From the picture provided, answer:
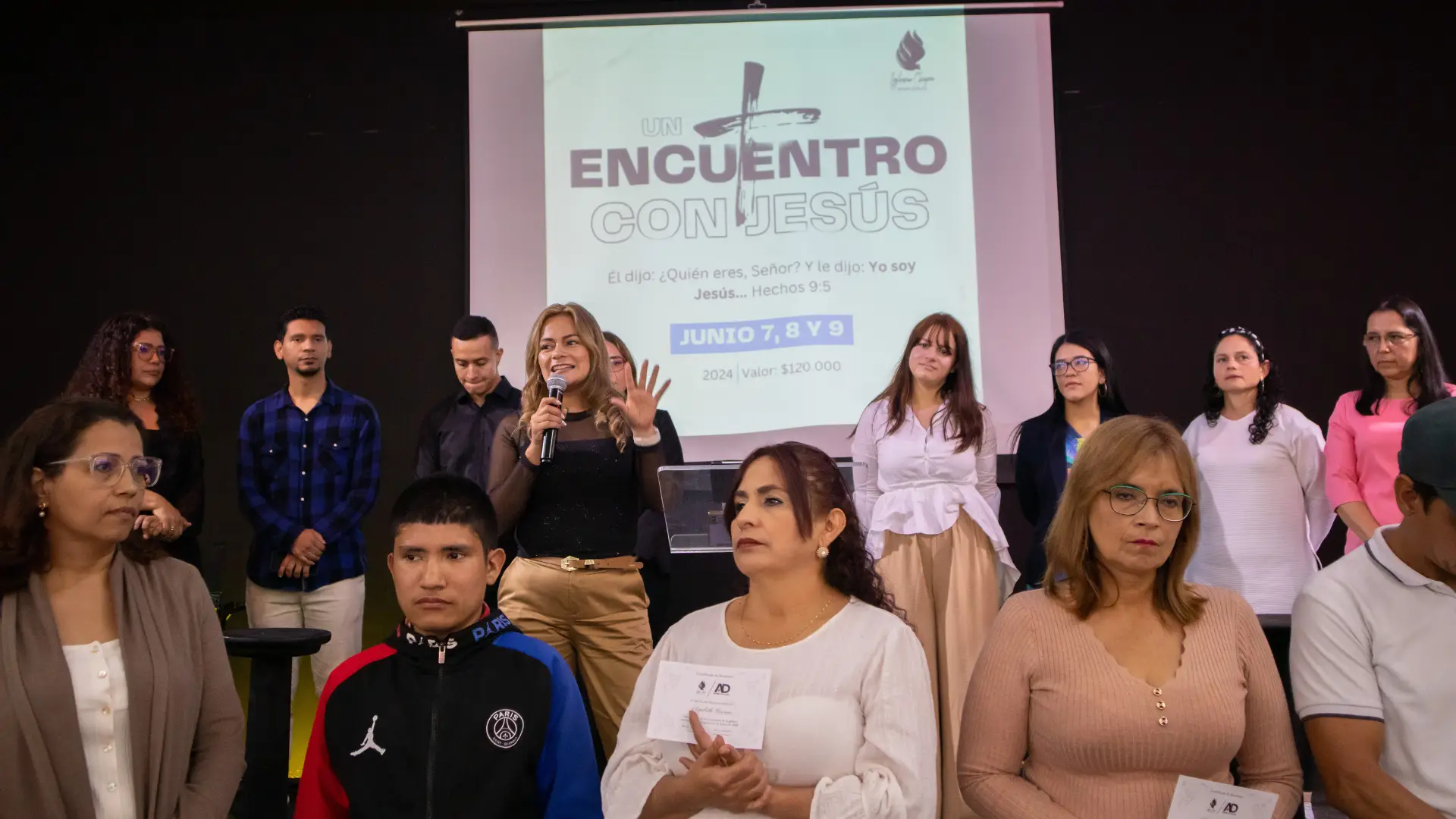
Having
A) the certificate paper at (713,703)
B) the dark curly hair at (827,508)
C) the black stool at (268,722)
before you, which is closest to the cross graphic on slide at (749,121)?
the dark curly hair at (827,508)

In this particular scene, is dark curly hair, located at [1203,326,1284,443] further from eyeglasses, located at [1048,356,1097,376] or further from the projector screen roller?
the projector screen roller

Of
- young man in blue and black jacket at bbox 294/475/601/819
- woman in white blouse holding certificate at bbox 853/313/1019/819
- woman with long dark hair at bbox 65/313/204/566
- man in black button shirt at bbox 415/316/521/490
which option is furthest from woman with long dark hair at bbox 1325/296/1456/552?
woman with long dark hair at bbox 65/313/204/566

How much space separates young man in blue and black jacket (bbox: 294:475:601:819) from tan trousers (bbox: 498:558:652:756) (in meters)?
0.75

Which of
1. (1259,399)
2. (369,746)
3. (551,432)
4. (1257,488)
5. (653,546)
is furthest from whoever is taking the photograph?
(653,546)

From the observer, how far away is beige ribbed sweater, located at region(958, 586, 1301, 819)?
1.89 meters

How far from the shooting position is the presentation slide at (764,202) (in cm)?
475

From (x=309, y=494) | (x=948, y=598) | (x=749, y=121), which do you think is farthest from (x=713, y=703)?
(x=749, y=121)

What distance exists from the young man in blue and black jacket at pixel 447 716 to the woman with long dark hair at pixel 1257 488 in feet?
7.34

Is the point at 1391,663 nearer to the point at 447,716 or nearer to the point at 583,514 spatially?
the point at 447,716

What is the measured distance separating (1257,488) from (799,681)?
7.18 ft

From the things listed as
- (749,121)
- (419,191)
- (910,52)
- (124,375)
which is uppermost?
(910,52)

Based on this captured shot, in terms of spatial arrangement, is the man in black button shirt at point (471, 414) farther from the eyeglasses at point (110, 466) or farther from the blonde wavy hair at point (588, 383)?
the eyeglasses at point (110, 466)

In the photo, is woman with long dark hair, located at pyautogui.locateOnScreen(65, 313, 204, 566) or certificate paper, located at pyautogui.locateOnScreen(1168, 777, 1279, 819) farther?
woman with long dark hair, located at pyautogui.locateOnScreen(65, 313, 204, 566)

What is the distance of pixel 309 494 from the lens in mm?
3867
